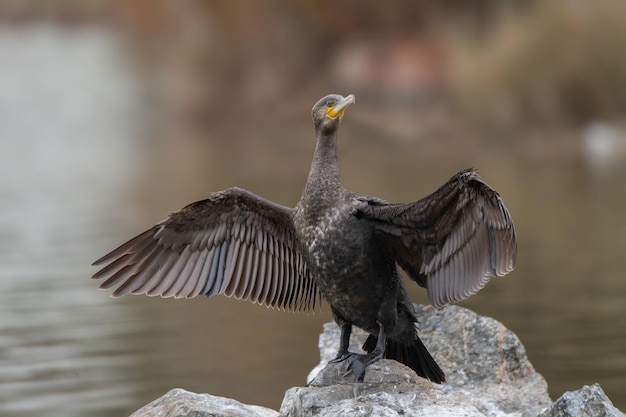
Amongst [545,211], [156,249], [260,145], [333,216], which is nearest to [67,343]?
[156,249]

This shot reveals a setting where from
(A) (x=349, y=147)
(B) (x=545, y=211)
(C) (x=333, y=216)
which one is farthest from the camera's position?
(A) (x=349, y=147)

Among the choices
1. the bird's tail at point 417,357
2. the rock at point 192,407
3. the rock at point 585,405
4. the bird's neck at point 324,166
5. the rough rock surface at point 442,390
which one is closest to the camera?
the rock at point 585,405

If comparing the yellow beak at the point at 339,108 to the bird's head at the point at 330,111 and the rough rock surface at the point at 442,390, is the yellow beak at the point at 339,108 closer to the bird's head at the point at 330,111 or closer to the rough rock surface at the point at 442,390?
the bird's head at the point at 330,111

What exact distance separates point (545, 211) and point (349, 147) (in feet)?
42.9

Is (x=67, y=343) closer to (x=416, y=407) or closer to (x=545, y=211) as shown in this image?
(x=416, y=407)

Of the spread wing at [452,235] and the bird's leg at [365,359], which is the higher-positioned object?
the spread wing at [452,235]

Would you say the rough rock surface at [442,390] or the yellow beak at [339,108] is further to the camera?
the yellow beak at [339,108]

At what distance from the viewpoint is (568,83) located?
99.3ft

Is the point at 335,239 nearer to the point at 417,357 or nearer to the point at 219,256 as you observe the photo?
the point at 417,357

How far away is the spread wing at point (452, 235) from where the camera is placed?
5289mm

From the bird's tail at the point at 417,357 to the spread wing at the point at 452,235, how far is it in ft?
1.36

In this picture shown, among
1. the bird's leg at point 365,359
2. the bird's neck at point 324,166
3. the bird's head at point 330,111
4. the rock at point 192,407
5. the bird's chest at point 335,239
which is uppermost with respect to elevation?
the bird's head at point 330,111

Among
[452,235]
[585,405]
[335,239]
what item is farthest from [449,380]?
[585,405]

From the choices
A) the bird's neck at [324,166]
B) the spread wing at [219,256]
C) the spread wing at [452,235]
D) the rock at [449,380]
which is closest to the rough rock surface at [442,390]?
the rock at [449,380]
